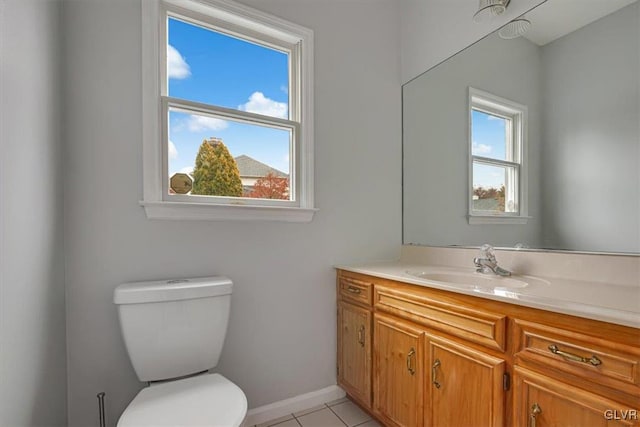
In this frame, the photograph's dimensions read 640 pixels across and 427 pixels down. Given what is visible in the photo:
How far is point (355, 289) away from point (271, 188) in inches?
29.8

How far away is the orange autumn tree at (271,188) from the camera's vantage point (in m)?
1.73

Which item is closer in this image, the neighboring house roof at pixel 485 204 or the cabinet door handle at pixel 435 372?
the cabinet door handle at pixel 435 372

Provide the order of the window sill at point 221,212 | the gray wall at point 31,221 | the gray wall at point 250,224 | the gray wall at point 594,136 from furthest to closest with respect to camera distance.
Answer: the window sill at point 221,212 < the gray wall at point 250,224 < the gray wall at point 594,136 < the gray wall at point 31,221

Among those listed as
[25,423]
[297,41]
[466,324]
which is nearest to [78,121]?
[25,423]

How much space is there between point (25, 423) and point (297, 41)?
2.05m

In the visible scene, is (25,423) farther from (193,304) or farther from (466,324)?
(466,324)

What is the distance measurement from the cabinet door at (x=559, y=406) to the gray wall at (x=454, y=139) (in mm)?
739

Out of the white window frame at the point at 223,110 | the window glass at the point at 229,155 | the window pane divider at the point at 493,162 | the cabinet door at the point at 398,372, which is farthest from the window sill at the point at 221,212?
the window pane divider at the point at 493,162

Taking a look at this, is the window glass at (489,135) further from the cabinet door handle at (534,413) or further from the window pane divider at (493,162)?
the cabinet door handle at (534,413)

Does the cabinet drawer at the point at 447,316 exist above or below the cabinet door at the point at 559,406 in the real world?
above

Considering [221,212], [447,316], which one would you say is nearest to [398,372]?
[447,316]

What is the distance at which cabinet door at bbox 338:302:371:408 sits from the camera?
1.64m

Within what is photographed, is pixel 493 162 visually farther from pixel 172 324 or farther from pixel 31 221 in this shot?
pixel 31 221

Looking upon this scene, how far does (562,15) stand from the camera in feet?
4.47
